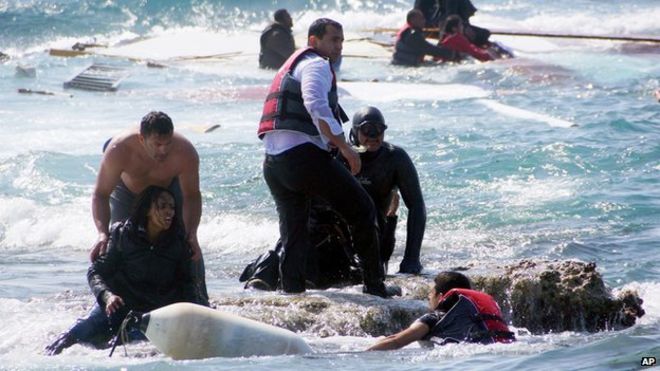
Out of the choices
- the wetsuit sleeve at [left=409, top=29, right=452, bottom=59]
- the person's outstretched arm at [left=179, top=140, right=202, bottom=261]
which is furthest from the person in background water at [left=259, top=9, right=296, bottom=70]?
the person's outstretched arm at [left=179, top=140, right=202, bottom=261]

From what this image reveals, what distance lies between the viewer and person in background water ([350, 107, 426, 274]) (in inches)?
354

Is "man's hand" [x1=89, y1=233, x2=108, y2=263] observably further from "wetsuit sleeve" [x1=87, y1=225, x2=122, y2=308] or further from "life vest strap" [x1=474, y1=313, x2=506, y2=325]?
"life vest strap" [x1=474, y1=313, x2=506, y2=325]

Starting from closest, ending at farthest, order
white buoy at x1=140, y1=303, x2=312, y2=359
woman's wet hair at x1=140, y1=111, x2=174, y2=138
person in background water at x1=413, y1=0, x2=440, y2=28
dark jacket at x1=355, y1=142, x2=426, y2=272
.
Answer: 1. white buoy at x1=140, y1=303, x2=312, y2=359
2. woman's wet hair at x1=140, y1=111, x2=174, y2=138
3. dark jacket at x1=355, y1=142, x2=426, y2=272
4. person in background water at x1=413, y1=0, x2=440, y2=28

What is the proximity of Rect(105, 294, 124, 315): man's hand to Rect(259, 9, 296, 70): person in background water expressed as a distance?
50.2 feet

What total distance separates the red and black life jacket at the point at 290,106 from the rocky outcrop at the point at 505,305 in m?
1.01

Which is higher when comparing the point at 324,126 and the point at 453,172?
the point at 324,126

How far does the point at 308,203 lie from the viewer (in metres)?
8.50

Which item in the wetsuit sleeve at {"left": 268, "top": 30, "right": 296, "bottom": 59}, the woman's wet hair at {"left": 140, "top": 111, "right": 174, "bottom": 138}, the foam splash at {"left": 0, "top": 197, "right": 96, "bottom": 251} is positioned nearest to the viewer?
the woman's wet hair at {"left": 140, "top": 111, "right": 174, "bottom": 138}

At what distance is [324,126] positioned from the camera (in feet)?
26.1

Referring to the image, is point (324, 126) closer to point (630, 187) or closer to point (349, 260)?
point (349, 260)

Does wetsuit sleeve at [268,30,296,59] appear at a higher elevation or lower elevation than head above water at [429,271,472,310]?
lower

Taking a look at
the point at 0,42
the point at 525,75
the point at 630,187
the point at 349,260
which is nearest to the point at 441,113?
the point at 525,75

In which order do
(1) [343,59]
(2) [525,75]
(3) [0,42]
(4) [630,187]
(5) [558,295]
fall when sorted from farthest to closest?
(3) [0,42] → (1) [343,59] → (2) [525,75] → (4) [630,187] → (5) [558,295]

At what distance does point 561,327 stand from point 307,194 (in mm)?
1689
